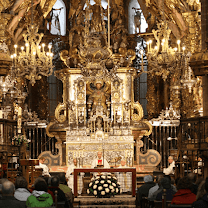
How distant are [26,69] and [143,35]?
10.2 m

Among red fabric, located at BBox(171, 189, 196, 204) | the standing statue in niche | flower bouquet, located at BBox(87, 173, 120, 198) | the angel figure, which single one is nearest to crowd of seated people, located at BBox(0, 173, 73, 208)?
red fabric, located at BBox(171, 189, 196, 204)

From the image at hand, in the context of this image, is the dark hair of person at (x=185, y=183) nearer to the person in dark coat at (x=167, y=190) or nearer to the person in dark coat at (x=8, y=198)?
the person in dark coat at (x=167, y=190)

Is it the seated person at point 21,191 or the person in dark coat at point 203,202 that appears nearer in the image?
the person in dark coat at point 203,202

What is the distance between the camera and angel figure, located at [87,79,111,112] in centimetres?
2367

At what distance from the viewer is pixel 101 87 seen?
78.8 feet

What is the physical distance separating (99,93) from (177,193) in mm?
14298

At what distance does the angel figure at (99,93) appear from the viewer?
77.7 ft

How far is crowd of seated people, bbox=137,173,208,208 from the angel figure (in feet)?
36.9

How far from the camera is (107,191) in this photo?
1323 centimetres

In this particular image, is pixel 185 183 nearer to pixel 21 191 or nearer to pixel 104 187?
pixel 21 191

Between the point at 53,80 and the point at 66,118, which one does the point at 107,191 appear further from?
the point at 53,80

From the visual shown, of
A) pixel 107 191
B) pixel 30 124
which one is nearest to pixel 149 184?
pixel 107 191

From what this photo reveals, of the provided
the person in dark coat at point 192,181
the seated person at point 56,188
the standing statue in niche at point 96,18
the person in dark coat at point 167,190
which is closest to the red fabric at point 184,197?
the person in dark coat at point 192,181

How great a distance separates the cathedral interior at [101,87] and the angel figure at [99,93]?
4cm
